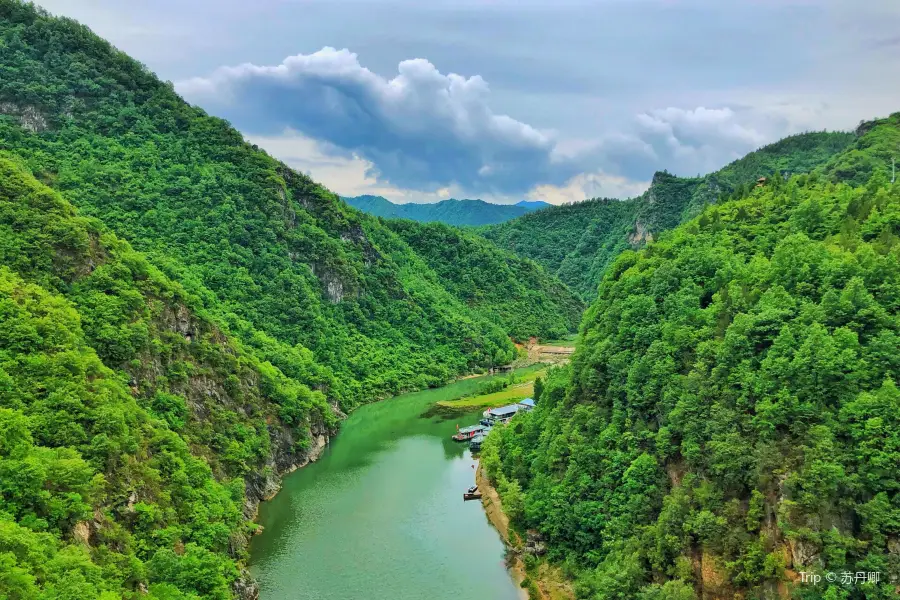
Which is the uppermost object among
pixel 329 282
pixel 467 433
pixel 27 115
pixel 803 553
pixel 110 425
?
pixel 27 115

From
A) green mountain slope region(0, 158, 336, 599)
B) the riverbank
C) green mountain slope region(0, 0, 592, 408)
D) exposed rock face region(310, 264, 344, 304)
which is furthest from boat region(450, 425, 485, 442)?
exposed rock face region(310, 264, 344, 304)

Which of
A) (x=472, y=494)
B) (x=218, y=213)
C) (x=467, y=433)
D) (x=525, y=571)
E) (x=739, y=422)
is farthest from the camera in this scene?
(x=218, y=213)

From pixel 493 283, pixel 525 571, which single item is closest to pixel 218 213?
pixel 525 571

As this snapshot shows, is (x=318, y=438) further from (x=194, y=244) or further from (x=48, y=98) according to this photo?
(x=48, y=98)

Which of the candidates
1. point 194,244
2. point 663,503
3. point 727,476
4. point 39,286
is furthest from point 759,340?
point 194,244

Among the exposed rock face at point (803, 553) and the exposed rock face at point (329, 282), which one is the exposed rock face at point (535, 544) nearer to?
the exposed rock face at point (803, 553)

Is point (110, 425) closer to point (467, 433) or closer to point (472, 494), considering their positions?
point (472, 494)

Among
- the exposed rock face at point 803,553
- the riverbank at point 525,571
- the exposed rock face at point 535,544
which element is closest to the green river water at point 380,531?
the riverbank at point 525,571
